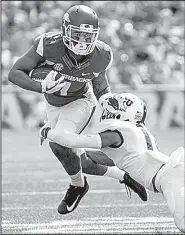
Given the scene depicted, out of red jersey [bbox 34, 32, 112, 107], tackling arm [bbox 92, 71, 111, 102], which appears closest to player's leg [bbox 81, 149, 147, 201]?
tackling arm [bbox 92, 71, 111, 102]

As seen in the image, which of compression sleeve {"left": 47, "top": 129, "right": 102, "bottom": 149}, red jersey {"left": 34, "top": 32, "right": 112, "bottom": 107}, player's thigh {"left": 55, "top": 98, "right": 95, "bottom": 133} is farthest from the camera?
player's thigh {"left": 55, "top": 98, "right": 95, "bottom": 133}

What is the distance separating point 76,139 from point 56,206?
2077mm

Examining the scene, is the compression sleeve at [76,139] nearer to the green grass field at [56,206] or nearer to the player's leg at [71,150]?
the player's leg at [71,150]

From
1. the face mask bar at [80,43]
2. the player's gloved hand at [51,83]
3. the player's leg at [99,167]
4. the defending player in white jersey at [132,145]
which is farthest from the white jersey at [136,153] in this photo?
the player's leg at [99,167]

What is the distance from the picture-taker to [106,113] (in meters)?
4.81

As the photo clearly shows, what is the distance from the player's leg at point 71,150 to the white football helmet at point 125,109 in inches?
28.8

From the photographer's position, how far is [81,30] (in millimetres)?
4961

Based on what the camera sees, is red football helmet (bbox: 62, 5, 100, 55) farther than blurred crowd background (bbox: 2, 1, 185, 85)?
No

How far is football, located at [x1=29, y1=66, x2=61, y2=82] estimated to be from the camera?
17.2 feet

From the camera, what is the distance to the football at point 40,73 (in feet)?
17.2

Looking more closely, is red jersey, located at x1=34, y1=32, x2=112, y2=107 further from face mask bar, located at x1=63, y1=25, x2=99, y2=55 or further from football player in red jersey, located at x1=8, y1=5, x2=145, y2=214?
face mask bar, located at x1=63, y1=25, x2=99, y2=55

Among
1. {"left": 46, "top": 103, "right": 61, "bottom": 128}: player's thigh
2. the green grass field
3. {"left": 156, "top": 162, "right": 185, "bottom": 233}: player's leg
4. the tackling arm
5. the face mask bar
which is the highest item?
the face mask bar

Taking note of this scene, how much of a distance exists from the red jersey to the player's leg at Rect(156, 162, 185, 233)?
117 cm

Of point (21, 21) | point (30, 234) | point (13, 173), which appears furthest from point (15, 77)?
point (21, 21)
